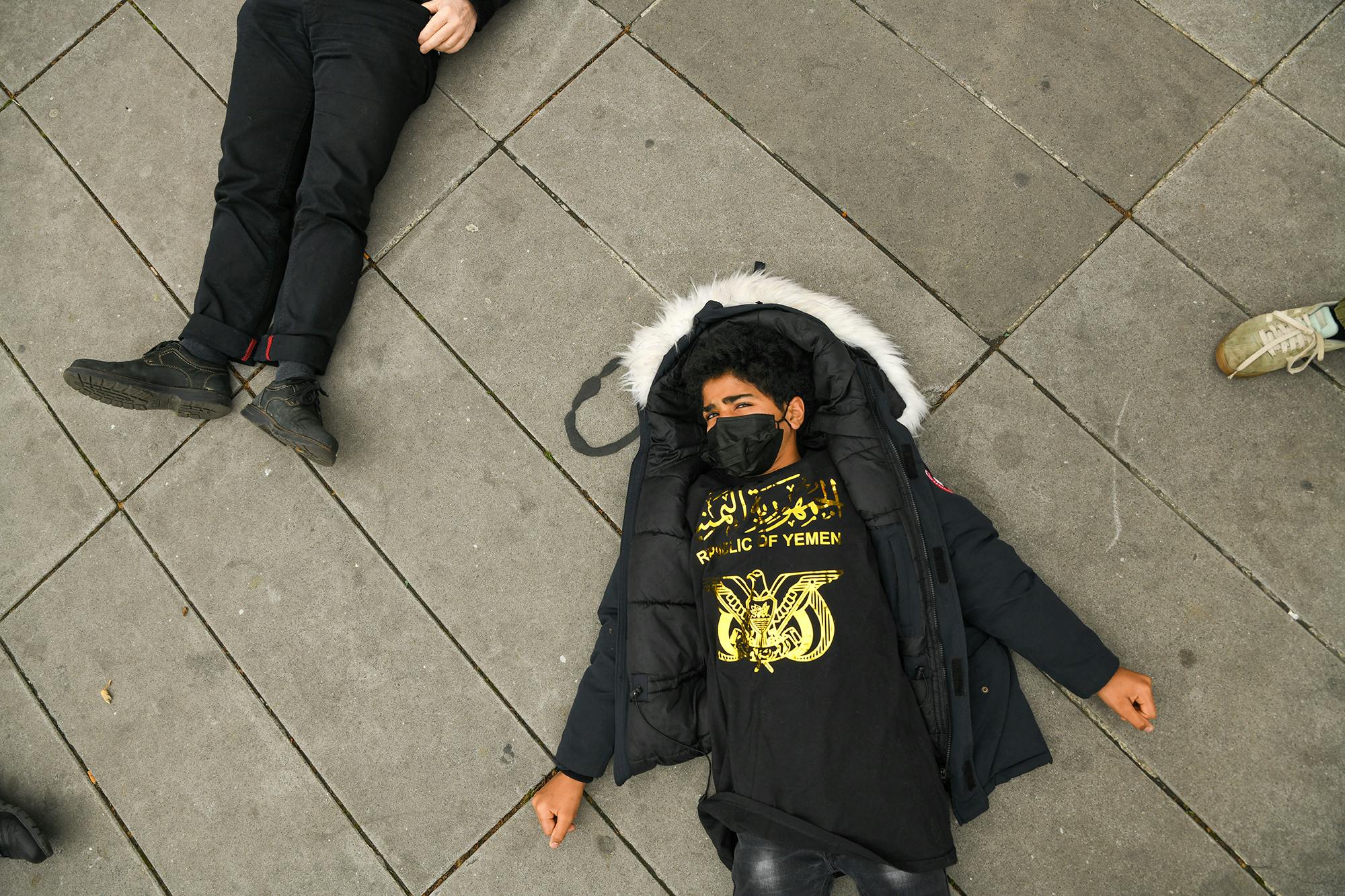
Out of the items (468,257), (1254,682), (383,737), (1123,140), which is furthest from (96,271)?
(1254,682)

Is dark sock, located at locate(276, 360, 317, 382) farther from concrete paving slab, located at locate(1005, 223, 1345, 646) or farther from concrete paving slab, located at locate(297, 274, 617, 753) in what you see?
concrete paving slab, located at locate(1005, 223, 1345, 646)

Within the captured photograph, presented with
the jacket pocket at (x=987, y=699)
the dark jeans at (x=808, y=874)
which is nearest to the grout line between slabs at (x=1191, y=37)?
the jacket pocket at (x=987, y=699)

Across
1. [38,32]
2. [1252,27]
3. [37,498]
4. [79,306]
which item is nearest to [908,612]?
[1252,27]

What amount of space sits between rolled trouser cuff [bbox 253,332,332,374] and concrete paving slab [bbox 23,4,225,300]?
0.57 meters

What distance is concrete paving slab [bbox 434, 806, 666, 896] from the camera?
9.06 feet

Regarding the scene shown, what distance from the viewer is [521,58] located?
3412 mm

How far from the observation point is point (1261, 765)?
2.60m

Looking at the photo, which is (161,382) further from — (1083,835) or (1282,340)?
(1282,340)

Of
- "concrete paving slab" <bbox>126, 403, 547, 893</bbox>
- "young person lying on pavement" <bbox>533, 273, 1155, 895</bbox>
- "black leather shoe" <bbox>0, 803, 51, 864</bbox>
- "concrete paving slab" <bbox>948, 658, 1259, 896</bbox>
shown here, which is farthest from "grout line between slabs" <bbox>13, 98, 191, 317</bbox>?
"concrete paving slab" <bbox>948, 658, 1259, 896</bbox>

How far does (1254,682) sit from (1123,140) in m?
2.03

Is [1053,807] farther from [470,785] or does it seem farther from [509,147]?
[509,147]

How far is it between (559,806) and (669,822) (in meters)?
0.39

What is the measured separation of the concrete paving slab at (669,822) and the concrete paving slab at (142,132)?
2.67 m

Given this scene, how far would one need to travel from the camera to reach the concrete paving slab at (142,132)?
11.3 feet
